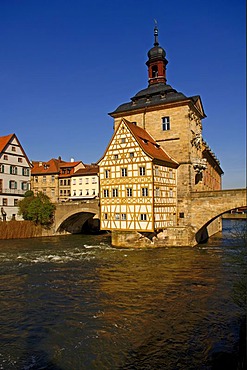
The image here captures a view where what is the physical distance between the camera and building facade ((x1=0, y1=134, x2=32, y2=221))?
3838cm

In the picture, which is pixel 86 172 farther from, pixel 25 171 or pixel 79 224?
pixel 79 224

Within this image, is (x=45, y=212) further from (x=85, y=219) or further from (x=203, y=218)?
(x=203, y=218)

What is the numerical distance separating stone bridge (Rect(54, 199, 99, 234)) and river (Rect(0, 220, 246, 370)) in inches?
565

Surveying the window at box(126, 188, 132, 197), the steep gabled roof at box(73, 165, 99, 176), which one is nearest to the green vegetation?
the window at box(126, 188, 132, 197)

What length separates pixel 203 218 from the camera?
83.5ft

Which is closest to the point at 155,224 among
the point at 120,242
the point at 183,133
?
the point at 120,242

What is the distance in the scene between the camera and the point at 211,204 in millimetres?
25000

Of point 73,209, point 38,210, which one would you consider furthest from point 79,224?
point 38,210

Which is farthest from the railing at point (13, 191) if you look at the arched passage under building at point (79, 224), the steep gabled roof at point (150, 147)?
the steep gabled roof at point (150, 147)

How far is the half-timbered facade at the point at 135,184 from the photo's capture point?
24203 millimetres

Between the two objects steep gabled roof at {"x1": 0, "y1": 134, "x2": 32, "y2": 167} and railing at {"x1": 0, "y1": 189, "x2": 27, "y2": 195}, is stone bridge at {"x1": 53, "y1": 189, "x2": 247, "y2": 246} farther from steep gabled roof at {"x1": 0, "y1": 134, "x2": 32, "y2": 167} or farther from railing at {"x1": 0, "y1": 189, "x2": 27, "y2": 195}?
steep gabled roof at {"x1": 0, "y1": 134, "x2": 32, "y2": 167}

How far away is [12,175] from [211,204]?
84.7ft

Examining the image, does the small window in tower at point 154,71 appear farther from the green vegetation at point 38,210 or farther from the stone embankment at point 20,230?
the stone embankment at point 20,230

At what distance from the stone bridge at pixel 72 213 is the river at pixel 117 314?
14352mm
